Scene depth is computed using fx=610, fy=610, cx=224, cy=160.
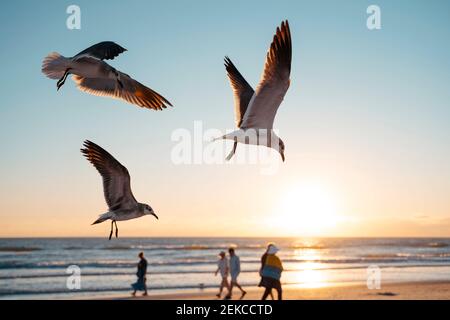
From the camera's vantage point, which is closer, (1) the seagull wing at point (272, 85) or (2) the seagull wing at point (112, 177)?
(2) the seagull wing at point (112, 177)

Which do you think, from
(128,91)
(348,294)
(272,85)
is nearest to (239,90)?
(272,85)

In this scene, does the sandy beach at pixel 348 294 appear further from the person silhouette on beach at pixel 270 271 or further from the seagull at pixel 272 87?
the seagull at pixel 272 87

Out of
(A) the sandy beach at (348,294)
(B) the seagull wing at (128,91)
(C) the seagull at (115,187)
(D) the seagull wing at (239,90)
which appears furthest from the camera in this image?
(A) the sandy beach at (348,294)

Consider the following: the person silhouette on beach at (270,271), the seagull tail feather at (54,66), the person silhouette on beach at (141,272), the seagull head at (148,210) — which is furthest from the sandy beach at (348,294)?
the seagull tail feather at (54,66)

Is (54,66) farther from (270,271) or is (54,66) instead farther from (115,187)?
(270,271)

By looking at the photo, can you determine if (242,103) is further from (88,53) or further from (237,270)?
(237,270)

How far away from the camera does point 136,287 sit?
16.9 m

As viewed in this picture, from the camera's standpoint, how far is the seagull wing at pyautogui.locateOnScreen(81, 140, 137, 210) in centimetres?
722

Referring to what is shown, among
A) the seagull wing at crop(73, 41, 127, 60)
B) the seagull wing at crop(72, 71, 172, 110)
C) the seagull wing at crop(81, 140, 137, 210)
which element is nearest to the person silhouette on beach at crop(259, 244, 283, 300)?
the seagull wing at crop(72, 71, 172, 110)

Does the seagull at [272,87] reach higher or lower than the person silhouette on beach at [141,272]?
higher

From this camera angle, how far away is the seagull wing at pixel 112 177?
7219 mm

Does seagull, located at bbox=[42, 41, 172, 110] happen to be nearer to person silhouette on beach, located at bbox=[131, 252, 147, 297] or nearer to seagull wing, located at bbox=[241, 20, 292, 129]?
seagull wing, located at bbox=[241, 20, 292, 129]

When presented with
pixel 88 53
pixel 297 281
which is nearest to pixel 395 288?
pixel 297 281

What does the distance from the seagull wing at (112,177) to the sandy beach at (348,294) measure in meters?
9.46
